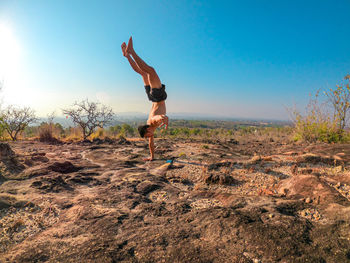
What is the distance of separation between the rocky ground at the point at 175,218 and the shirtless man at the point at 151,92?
135 centimetres

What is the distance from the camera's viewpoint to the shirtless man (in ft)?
13.7

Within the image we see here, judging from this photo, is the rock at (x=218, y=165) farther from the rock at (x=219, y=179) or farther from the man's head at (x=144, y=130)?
the man's head at (x=144, y=130)

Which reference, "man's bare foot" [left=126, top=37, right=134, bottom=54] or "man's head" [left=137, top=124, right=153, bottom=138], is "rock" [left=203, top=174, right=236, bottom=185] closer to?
"man's head" [left=137, top=124, right=153, bottom=138]

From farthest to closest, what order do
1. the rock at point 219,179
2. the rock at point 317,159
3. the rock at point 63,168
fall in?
1. the rock at point 63,168
2. the rock at point 317,159
3. the rock at point 219,179

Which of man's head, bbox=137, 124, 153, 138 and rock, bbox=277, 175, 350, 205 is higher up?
man's head, bbox=137, 124, 153, 138

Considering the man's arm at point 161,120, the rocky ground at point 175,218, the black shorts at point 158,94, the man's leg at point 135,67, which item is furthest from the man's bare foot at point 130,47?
the rocky ground at point 175,218

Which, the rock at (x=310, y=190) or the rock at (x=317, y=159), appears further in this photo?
the rock at (x=317, y=159)

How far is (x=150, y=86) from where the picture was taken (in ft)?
15.0

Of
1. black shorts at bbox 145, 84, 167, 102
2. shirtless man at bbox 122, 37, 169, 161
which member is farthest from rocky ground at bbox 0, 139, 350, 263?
black shorts at bbox 145, 84, 167, 102

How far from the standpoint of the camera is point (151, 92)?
4.50 meters

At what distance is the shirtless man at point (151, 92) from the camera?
13.7ft

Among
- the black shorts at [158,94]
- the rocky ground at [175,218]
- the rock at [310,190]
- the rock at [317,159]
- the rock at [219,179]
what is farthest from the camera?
the black shorts at [158,94]

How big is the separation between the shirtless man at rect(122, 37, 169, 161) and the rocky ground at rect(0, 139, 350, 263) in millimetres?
1346

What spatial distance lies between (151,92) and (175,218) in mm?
3274
